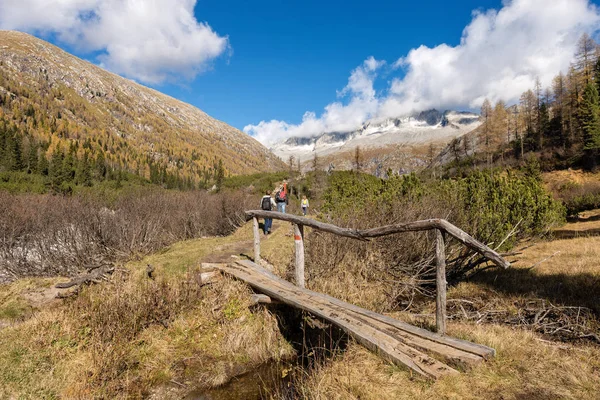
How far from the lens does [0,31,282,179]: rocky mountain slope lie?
310 feet

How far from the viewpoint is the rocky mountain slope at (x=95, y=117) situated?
310 ft

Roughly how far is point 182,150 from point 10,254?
127521 mm

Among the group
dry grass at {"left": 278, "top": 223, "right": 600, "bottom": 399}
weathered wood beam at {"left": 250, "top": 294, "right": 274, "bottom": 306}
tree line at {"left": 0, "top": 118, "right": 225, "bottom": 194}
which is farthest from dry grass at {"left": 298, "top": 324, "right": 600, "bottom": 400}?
tree line at {"left": 0, "top": 118, "right": 225, "bottom": 194}

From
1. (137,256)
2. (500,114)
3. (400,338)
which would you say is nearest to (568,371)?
(400,338)

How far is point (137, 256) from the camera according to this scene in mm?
11570

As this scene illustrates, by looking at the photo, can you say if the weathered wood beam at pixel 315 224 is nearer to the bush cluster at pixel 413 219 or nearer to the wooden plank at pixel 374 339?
the wooden plank at pixel 374 339

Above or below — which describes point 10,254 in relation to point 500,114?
below

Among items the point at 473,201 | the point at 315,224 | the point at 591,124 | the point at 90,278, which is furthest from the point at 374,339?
the point at 591,124

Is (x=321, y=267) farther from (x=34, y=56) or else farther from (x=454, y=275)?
(x=34, y=56)

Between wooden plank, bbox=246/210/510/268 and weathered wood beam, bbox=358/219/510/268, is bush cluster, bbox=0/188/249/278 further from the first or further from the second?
weathered wood beam, bbox=358/219/510/268

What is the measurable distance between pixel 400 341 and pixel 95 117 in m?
143

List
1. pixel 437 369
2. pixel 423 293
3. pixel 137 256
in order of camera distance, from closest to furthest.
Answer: pixel 437 369 → pixel 423 293 → pixel 137 256

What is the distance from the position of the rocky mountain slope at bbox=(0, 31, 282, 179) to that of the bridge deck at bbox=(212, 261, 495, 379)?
9966 cm

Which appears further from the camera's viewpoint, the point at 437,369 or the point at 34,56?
the point at 34,56
